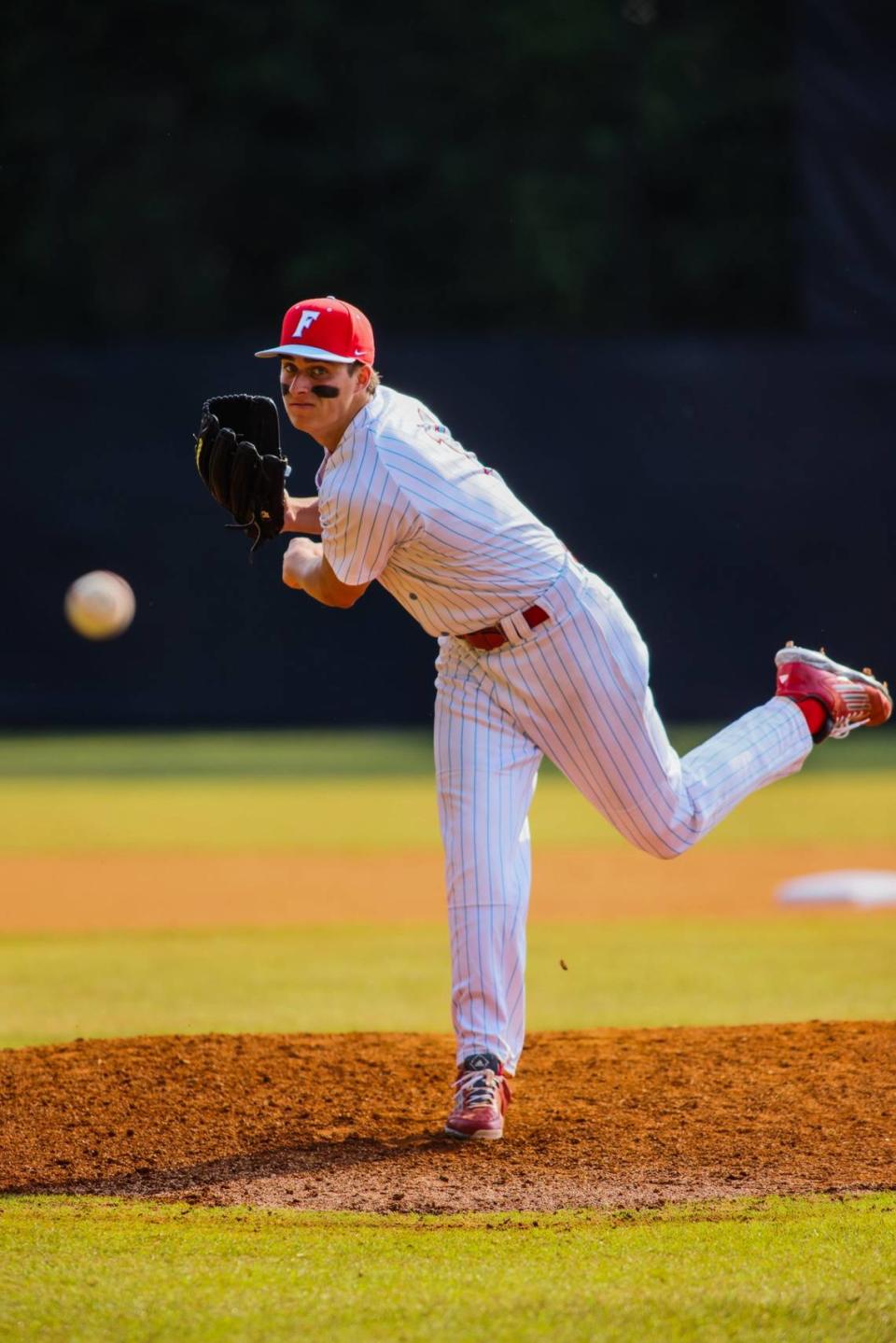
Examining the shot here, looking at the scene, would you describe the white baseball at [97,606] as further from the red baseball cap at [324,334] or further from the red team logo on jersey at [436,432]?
the red baseball cap at [324,334]

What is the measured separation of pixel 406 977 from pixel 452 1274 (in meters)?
3.41

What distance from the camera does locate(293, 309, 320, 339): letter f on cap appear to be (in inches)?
127

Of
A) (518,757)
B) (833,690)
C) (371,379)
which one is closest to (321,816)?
(833,690)

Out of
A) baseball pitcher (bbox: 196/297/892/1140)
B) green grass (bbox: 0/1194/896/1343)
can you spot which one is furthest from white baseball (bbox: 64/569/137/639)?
green grass (bbox: 0/1194/896/1343)

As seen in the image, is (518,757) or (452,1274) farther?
(518,757)

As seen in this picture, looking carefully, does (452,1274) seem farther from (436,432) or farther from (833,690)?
(833,690)

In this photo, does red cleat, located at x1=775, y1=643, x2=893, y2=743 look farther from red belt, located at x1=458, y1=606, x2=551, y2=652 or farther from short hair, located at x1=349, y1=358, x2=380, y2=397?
short hair, located at x1=349, y1=358, x2=380, y2=397

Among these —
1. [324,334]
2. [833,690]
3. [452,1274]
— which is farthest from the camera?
[833,690]

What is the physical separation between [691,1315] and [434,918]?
4.89 metres

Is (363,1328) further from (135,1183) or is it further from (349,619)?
(349,619)

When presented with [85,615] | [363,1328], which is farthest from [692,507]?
[363,1328]

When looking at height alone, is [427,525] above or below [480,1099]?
above

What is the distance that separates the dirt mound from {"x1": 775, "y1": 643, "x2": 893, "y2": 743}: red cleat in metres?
0.72

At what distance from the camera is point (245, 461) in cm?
345
